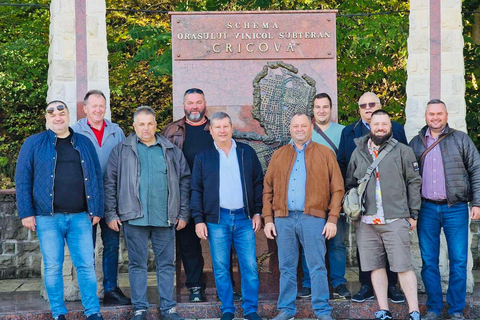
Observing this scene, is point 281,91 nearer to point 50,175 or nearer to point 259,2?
point 50,175

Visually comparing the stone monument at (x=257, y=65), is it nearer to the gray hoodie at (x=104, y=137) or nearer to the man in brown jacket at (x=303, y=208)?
the gray hoodie at (x=104, y=137)

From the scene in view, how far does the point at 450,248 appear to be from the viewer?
20.6 feet

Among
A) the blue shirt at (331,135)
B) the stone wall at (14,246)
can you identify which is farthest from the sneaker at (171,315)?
the stone wall at (14,246)

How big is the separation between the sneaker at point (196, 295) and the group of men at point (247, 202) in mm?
329

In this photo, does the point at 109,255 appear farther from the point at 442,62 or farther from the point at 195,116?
the point at 442,62

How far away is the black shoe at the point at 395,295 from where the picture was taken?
6.48 metres

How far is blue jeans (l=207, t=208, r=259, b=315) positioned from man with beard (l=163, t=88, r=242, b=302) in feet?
1.48

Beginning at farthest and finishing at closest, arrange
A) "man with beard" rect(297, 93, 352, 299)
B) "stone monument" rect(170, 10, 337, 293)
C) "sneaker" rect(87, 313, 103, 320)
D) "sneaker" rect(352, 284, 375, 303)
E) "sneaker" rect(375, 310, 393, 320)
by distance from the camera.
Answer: "stone monument" rect(170, 10, 337, 293) → "man with beard" rect(297, 93, 352, 299) → "sneaker" rect(352, 284, 375, 303) → "sneaker" rect(375, 310, 393, 320) → "sneaker" rect(87, 313, 103, 320)

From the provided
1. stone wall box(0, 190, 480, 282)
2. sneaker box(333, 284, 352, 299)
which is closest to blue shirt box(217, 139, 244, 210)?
sneaker box(333, 284, 352, 299)

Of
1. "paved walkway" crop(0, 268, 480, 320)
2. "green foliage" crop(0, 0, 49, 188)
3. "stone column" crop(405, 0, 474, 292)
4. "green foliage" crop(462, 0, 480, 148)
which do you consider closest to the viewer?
"paved walkway" crop(0, 268, 480, 320)

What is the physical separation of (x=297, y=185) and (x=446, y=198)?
1.32m

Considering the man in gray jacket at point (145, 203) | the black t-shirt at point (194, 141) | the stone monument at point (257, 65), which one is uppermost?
the stone monument at point (257, 65)

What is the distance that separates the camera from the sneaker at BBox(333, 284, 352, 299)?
21.6 ft

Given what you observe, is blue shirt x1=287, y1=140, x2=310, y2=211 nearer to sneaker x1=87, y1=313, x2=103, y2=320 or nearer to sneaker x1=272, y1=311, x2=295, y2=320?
sneaker x1=272, y1=311, x2=295, y2=320
